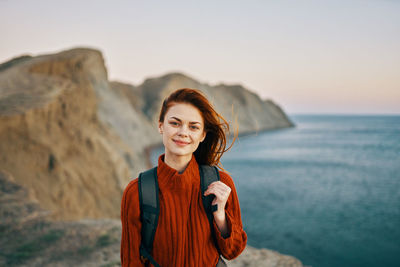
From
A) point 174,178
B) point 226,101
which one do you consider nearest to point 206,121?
point 174,178

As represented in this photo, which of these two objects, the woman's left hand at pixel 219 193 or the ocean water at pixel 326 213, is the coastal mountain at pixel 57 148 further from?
the ocean water at pixel 326 213

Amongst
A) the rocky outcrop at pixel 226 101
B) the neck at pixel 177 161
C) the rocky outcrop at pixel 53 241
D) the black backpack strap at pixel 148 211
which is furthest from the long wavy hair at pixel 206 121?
the rocky outcrop at pixel 226 101

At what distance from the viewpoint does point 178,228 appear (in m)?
1.66

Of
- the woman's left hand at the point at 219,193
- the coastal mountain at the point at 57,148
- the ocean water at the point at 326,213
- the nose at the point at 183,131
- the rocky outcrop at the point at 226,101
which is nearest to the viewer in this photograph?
the woman's left hand at the point at 219,193

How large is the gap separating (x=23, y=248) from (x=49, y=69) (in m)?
9.57

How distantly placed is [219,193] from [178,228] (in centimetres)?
33

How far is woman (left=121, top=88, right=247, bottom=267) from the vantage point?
1661 millimetres

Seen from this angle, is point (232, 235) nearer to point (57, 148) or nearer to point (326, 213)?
point (57, 148)

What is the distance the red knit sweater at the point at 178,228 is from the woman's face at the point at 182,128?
0.13m

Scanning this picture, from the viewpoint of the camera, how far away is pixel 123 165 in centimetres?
1303

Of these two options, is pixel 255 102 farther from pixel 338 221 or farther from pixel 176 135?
pixel 176 135

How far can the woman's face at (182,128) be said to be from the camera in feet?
5.72

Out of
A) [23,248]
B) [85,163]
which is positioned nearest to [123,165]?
[85,163]

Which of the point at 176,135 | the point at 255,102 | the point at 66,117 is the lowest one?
the point at 255,102
